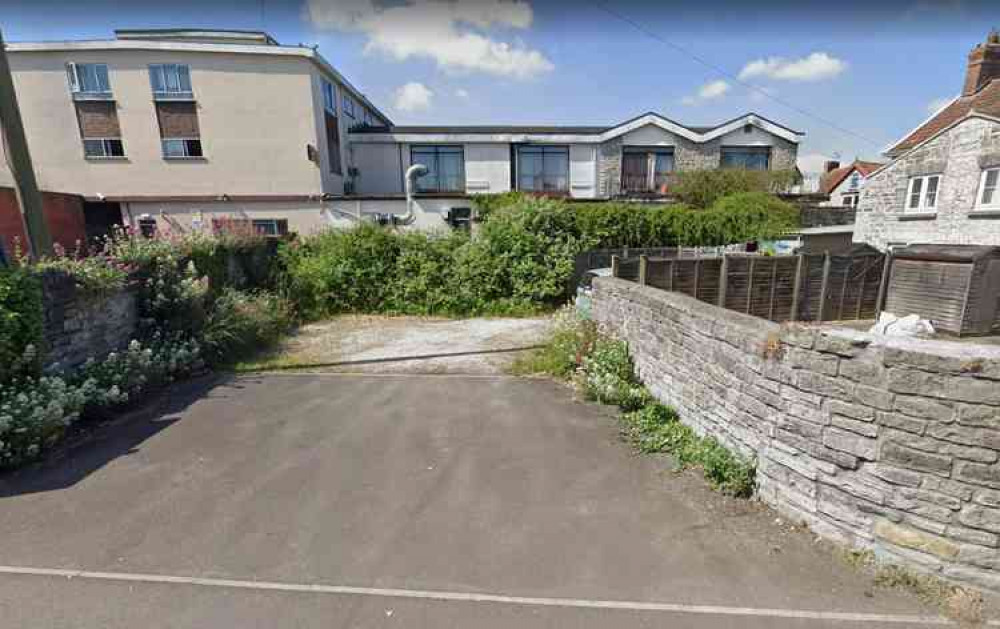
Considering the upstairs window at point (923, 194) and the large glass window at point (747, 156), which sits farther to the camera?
the large glass window at point (747, 156)

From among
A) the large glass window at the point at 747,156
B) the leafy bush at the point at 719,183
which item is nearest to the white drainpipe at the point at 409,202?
the leafy bush at the point at 719,183

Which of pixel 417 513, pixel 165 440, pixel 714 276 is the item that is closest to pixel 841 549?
pixel 417 513

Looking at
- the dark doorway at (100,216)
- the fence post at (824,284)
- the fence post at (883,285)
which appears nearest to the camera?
the fence post at (824,284)

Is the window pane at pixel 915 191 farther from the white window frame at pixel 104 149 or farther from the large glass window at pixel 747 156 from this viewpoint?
the white window frame at pixel 104 149

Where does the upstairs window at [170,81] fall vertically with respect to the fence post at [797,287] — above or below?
above

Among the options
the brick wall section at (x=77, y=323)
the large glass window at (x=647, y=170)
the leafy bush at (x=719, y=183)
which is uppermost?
the large glass window at (x=647, y=170)

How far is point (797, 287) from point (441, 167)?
59.5 feet

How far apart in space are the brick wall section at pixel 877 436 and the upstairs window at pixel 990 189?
1412cm

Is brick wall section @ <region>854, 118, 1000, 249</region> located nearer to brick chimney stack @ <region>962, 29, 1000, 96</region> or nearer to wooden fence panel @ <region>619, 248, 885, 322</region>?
wooden fence panel @ <region>619, 248, 885, 322</region>

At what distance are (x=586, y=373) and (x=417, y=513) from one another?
3128mm

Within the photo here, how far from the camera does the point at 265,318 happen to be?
8.19m

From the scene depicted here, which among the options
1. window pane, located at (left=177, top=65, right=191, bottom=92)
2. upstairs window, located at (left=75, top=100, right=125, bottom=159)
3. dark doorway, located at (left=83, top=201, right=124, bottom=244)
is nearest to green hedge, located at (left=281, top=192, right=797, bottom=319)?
window pane, located at (left=177, top=65, right=191, bottom=92)

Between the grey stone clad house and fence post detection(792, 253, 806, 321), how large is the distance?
615cm

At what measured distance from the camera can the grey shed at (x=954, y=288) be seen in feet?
31.4
